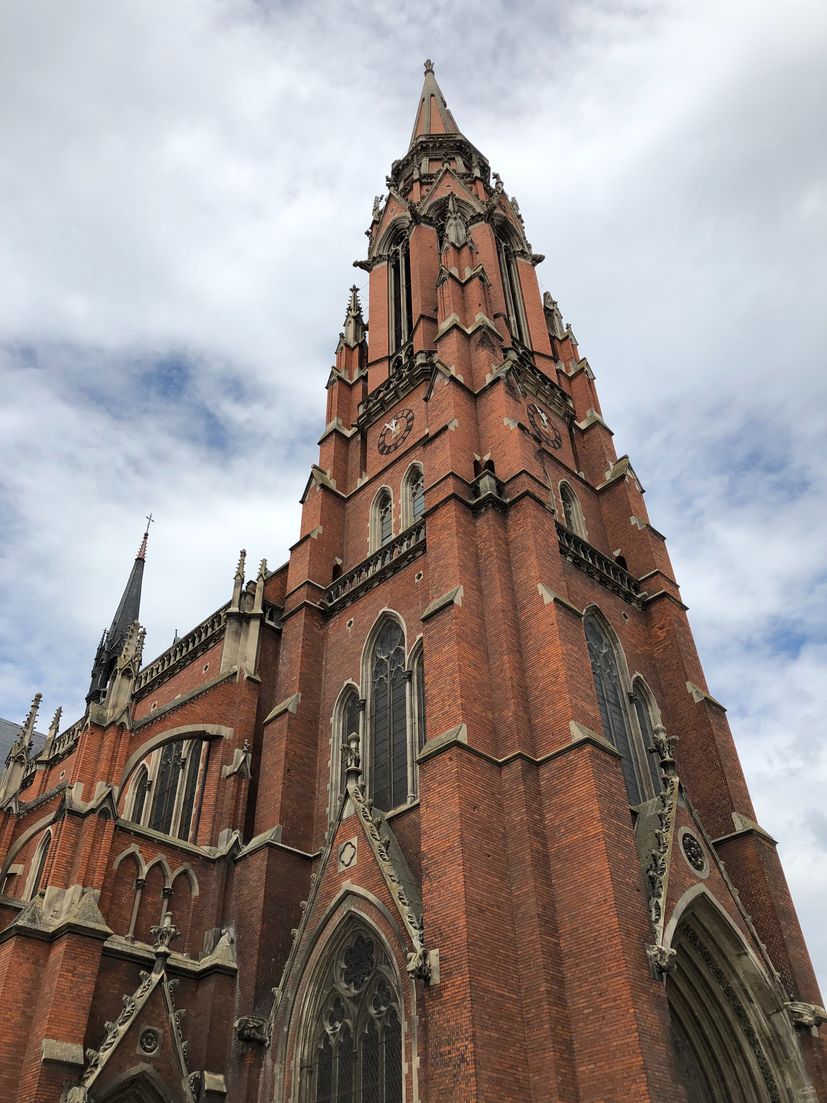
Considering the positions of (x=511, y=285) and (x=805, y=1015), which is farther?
(x=511, y=285)

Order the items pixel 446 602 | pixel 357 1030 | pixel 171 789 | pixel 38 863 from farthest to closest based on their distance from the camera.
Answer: pixel 171 789
pixel 38 863
pixel 446 602
pixel 357 1030

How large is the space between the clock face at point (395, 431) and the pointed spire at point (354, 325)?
5890 mm

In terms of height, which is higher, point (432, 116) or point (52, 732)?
point (432, 116)

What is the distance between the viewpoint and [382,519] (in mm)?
23047

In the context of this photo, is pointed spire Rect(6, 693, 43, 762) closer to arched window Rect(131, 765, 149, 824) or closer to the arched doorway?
arched window Rect(131, 765, 149, 824)

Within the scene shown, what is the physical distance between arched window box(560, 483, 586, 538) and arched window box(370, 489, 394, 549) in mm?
4369

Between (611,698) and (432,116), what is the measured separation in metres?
29.9

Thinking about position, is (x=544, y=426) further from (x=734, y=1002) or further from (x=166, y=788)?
(x=734, y=1002)

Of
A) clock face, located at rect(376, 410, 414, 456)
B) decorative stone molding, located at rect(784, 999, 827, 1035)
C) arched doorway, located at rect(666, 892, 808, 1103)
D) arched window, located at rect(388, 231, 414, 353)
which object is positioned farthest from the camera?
arched window, located at rect(388, 231, 414, 353)

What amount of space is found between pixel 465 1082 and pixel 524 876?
297cm

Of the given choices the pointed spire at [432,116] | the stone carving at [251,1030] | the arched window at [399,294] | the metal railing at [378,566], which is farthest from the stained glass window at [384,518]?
the pointed spire at [432,116]

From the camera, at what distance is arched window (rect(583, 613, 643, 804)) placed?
17.7 metres

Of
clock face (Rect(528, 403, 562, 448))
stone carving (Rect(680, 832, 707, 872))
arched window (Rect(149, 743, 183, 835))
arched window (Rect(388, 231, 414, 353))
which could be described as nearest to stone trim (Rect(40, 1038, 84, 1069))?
arched window (Rect(149, 743, 183, 835))

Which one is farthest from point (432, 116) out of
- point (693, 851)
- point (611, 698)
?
point (693, 851)
